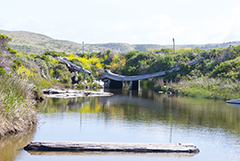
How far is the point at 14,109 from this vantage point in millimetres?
14906

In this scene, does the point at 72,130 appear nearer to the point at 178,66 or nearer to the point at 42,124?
the point at 42,124

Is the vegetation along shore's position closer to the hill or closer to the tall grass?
the tall grass

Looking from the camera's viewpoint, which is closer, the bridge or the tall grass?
the tall grass

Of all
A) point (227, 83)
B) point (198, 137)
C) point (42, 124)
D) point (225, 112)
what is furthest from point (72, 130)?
point (227, 83)

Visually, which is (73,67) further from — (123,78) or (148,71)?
(148,71)

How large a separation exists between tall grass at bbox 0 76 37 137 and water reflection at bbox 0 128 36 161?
386 mm

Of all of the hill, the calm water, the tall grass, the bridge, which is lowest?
the calm water

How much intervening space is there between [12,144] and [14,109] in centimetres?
194

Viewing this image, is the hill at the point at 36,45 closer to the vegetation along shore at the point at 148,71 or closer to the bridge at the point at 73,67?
the vegetation along shore at the point at 148,71

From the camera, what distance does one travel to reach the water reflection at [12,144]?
12113mm

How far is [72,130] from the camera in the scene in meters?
17.2

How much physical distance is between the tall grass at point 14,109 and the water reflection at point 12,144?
39 centimetres

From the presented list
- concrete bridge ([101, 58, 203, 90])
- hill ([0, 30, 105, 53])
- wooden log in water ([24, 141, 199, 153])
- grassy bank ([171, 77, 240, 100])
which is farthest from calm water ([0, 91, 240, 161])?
hill ([0, 30, 105, 53])

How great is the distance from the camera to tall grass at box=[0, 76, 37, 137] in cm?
1443
